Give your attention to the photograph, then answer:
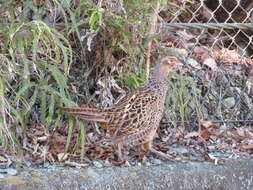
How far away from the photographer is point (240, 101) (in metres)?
5.65

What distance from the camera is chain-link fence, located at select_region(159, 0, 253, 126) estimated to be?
5.13 meters

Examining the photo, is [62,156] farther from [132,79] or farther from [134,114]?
[132,79]

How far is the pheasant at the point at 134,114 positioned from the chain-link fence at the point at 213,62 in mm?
468

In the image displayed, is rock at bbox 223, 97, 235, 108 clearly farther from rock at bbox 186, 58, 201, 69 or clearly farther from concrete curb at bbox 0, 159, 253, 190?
concrete curb at bbox 0, 159, 253, 190

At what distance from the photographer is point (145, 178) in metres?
4.18

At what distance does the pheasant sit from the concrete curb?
0.22m

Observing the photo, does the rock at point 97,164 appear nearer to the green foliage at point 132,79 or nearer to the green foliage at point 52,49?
the green foliage at point 52,49

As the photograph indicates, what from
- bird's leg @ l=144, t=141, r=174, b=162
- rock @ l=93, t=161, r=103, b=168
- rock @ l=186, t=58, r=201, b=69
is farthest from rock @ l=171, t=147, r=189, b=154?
rock @ l=186, t=58, r=201, b=69

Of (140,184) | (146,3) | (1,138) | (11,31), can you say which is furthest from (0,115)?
(146,3)

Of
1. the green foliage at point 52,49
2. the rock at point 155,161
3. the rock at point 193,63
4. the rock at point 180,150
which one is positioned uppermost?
the green foliage at point 52,49

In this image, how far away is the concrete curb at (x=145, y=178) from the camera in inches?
154

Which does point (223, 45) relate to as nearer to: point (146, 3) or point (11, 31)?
point (146, 3)

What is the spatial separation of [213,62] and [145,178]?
1955 millimetres

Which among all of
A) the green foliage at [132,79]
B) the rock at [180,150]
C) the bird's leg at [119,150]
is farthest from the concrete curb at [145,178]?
the green foliage at [132,79]
